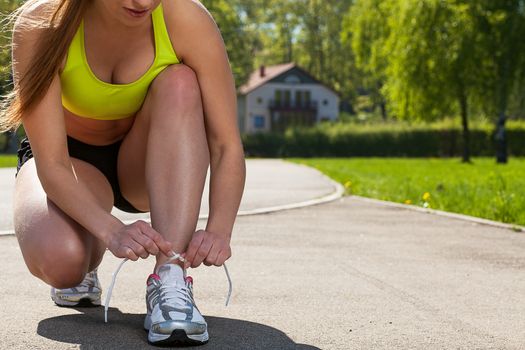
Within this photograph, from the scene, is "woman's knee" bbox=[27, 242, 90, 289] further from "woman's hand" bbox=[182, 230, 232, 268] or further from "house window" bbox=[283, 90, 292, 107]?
"house window" bbox=[283, 90, 292, 107]

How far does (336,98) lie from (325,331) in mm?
73006

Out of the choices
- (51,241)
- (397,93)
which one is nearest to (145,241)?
(51,241)

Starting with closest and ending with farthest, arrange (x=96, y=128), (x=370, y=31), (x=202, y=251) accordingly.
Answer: (x=202, y=251) → (x=96, y=128) → (x=370, y=31)

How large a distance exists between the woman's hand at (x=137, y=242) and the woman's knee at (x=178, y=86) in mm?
462

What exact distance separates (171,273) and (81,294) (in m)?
0.74

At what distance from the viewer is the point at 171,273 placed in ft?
9.71

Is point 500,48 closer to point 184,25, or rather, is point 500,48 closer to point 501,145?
point 501,145

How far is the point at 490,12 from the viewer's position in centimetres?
3303

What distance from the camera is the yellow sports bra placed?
10.3 ft

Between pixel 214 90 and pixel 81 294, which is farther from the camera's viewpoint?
pixel 81 294

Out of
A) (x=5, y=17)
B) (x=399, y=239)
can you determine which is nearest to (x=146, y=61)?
(x=5, y=17)

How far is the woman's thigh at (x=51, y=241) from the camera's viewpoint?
10.1ft

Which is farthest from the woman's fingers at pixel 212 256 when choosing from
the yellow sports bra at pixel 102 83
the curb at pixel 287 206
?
the curb at pixel 287 206

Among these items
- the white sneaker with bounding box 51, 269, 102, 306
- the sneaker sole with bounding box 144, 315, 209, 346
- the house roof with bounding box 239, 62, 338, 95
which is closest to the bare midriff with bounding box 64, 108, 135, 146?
the white sneaker with bounding box 51, 269, 102, 306
